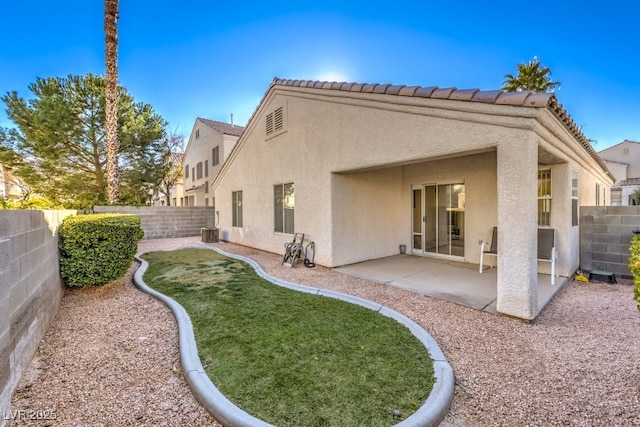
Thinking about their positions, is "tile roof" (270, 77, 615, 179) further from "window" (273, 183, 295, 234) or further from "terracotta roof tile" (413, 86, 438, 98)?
"window" (273, 183, 295, 234)

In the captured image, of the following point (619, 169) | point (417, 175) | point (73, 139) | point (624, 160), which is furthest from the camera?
point (624, 160)

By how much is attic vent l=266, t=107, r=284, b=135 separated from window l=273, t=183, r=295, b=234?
7.01ft

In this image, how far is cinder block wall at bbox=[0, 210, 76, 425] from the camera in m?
2.80

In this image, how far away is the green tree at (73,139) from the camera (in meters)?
17.8

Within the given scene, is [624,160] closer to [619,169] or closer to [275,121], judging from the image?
[619,169]

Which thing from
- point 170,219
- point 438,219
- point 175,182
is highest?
point 175,182

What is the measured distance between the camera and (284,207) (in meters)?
10.6

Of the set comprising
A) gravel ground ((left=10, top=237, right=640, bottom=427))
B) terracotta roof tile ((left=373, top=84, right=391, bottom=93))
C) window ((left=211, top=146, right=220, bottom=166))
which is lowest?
gravel ground ((left=10, top=237, right=640, bottom=427))

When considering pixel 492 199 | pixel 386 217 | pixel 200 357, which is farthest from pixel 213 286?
pixel 492 199

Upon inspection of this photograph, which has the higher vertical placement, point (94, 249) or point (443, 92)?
point (443, 92)

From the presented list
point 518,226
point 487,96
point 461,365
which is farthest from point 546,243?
point 461,365

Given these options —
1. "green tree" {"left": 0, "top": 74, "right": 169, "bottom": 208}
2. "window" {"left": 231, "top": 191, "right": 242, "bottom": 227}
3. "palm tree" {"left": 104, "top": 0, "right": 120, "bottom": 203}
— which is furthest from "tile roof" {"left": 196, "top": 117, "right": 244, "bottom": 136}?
"window" {"left": 231, "top": 191, "right": 242, "bottom": 227}

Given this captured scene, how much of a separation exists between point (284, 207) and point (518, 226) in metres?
7.43

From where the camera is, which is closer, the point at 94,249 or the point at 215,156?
the point at 94,249
